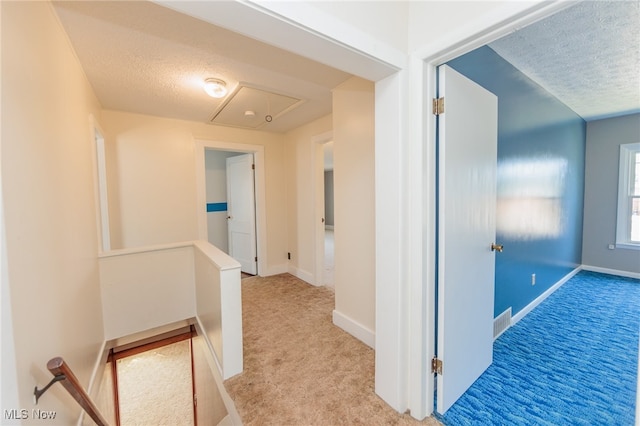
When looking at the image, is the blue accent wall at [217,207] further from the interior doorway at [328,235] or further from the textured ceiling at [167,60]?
the textured ceiling at [167,60]

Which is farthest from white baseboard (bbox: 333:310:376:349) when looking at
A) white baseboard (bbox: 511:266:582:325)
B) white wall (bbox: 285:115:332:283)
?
white baseboard (bbox: 511:266:582:325)

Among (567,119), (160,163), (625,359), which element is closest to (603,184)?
(567,119)

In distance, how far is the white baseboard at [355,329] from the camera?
7.13 ft

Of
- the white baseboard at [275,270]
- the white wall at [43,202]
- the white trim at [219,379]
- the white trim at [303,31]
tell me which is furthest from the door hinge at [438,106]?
the white baseboard at [275,270]

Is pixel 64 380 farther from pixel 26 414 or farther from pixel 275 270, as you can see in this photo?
pixel 275 270

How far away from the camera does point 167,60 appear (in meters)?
1.92

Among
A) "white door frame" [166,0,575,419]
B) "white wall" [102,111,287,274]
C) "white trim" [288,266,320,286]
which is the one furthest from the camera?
"white trim" [288,266,320,286]

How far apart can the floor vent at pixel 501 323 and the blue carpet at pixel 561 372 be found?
0.15ft

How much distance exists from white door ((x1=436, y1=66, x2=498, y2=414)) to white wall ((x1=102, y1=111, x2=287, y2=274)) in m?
3.05

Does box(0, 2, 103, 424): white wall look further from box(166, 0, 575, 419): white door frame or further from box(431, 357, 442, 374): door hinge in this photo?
box(431, 357, 442, 374): door hinge

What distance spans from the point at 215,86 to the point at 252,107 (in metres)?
0.68

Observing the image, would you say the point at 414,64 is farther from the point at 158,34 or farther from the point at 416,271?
the point at 158,34

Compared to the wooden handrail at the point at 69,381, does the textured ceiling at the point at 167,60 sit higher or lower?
higher

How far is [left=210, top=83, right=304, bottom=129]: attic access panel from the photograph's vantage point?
2582 millimetres
